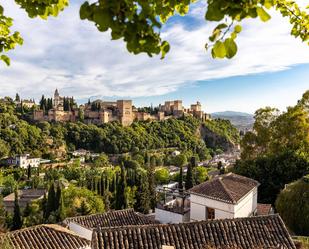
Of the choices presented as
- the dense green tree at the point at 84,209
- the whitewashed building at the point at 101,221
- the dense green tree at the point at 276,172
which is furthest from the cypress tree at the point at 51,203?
the dense green tree at the point at 276,172

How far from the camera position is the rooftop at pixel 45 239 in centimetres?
1061

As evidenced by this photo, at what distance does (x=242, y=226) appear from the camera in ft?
26.7

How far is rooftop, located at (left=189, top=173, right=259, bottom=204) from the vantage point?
13742mm

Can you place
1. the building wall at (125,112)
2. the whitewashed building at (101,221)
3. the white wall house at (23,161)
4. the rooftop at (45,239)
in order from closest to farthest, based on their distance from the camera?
1. the rooftop at (45,239)
2. the whitewashed building at (101,221)
3. the white wall house at (23,161)
4. the building wall at (125,112)

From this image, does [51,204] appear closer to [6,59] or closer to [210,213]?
[210,213]

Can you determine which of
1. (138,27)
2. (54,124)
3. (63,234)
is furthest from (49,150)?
(138,27)

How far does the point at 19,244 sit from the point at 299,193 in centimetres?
1078

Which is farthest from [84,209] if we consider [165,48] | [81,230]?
[165,48]

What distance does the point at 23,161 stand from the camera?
63.2m

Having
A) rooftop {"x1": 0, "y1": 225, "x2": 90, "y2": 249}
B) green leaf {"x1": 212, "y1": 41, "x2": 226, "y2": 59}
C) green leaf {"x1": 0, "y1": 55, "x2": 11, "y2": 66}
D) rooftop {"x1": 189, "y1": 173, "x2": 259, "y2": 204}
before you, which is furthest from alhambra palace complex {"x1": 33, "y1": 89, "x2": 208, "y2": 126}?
green leaf {"x1": 212, "y1": 41, "x2": 226, "y2": 59}

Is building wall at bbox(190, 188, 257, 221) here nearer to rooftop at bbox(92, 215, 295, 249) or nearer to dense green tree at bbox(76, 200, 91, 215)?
rooftop at bbox(92, 215, 295, 249)

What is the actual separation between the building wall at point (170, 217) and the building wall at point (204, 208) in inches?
16.5

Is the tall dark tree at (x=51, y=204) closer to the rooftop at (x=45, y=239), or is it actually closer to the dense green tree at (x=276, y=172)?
the dense green tree at (x=276, y=172)

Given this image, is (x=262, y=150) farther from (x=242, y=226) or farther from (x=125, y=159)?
(x=125, y=159)
